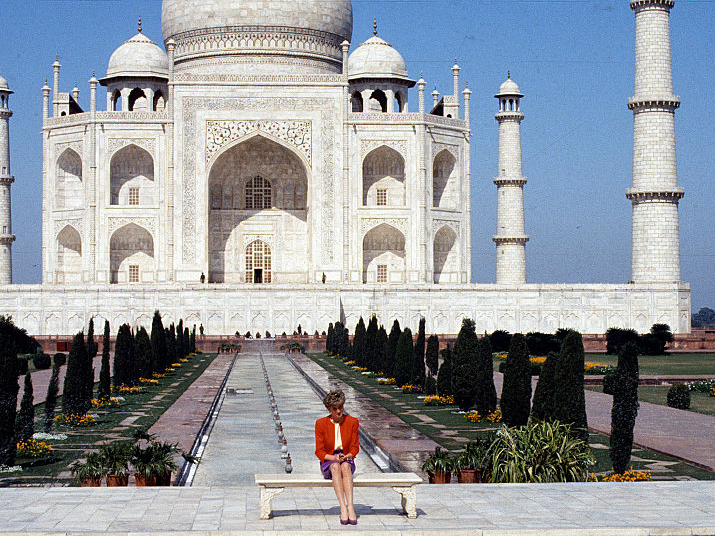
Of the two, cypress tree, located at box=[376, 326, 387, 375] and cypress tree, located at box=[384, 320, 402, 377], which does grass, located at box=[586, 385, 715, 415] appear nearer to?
cypress tree, located at box=[384, 320, 402, 377]

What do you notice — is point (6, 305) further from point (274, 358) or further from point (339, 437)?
point (339, 437)

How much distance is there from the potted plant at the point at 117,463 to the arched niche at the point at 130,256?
85.7 feet

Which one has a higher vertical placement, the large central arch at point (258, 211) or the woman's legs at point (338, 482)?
the large central arch at point (258, 211)

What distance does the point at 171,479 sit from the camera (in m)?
7.64

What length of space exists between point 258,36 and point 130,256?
8.14 metres

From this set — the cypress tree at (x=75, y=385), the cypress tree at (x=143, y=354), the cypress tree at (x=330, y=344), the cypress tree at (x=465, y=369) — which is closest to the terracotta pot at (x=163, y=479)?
the cypress tree at (x=75, y=385)

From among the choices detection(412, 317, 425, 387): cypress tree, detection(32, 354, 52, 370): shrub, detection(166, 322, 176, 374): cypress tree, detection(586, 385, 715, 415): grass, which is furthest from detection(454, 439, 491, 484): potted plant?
detection(32, 354, 52, 370): shrub

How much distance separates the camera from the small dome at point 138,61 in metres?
35.5

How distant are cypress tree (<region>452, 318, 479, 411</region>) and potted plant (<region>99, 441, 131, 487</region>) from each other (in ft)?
16.9

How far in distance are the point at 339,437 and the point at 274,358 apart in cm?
1741

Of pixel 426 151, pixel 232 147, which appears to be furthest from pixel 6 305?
pixel 426 151

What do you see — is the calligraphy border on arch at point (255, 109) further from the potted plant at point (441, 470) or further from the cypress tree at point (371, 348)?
the potted plant at point (441, 470)

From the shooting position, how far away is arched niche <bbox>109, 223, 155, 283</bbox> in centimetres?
3312

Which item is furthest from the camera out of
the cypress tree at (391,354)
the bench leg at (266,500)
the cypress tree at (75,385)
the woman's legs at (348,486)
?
the cypress tree at (391,354)
